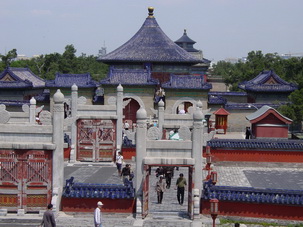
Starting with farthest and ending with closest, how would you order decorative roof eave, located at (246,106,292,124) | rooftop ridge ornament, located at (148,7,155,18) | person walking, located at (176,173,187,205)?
rooftop ridge ornament, located at (148,7,155,18) → decorative roof eave, located at (246,106,292,124) → person walking, located at (176,173,187,205)

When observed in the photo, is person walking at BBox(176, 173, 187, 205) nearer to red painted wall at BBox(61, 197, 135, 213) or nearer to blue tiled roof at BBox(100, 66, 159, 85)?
red painted wall at BBox(61, 197, 135, 213)

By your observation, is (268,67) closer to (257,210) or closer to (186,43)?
(186,43)

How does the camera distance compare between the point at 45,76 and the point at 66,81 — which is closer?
the point at 66,81

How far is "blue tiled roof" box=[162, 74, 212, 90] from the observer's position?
44594mm

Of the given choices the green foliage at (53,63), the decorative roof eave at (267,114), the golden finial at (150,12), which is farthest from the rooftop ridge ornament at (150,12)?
the decorative roof eave at (267,114)

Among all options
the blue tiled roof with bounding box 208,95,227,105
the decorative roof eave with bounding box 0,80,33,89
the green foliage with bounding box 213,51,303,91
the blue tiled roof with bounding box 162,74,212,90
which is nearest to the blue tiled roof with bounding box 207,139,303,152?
the blue tiled roof with bounding box 162,74,212,90

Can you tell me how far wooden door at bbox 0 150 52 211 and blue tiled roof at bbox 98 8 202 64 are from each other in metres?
34.0

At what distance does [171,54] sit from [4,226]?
37187 millimetres

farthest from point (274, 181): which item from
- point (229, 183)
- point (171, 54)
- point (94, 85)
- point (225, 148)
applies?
point (171, 54)

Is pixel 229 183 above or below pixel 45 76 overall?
below

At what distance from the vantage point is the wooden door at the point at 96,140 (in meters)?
30.5

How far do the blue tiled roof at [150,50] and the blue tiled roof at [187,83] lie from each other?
7.75 meters

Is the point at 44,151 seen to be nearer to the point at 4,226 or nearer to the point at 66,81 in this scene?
the point at 4,226

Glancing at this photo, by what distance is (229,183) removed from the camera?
1006 inches
